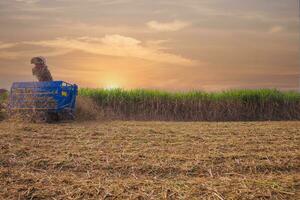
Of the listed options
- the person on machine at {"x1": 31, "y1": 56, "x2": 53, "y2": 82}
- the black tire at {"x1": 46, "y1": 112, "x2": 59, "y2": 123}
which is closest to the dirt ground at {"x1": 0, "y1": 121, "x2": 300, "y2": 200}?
the black tire at {"x1": 46, "y1": 112, "x2": 59, "y2": 123}

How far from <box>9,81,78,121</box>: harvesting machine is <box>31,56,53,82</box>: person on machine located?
1.18 metres

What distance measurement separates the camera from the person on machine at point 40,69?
1580cm

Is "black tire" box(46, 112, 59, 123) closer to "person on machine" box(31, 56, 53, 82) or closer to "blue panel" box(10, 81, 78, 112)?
"blue panel" box(10, 81, 78, 112)

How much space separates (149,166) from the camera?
6.07 m

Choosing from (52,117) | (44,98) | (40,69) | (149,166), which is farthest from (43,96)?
(149,166)

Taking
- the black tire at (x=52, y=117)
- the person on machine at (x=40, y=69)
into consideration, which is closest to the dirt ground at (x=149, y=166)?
the black tire at (x=52, y=117)

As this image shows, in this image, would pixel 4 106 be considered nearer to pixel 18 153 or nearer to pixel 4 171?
pixel 18 153

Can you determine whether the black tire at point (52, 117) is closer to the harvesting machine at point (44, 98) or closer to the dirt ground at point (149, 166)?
the harvesting machine at point (44, 98)

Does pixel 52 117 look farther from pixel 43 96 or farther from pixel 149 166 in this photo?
pixel 149 166

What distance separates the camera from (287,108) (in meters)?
20.3

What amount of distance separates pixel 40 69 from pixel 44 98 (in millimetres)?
2107

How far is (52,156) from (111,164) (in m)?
1.23

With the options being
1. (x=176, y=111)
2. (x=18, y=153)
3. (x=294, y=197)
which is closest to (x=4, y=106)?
(x=176, y=111)

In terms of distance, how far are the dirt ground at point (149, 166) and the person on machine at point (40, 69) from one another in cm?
645
